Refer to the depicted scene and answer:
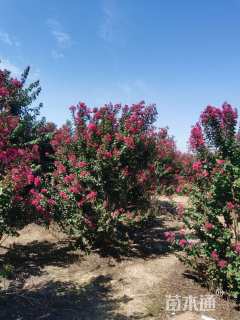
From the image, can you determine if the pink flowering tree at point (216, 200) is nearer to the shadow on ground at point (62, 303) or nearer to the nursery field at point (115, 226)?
the nursery field at point (115, 226)

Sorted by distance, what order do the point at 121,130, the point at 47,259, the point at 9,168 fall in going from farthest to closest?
the point at 121,130 → the point at 47,259 → the point at 9,168

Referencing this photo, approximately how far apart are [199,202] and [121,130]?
3235 millimetres

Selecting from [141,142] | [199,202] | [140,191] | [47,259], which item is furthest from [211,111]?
[47,259]

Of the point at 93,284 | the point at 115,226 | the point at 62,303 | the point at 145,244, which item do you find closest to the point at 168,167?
the point at 145,244

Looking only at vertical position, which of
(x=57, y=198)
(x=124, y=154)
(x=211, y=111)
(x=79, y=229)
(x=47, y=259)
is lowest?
(x=47, y=259)

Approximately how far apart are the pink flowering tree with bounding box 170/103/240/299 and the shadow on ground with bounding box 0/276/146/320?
1.72 meters

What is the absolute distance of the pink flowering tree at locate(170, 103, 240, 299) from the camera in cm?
636

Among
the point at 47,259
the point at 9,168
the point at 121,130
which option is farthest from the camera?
the point at 121,130

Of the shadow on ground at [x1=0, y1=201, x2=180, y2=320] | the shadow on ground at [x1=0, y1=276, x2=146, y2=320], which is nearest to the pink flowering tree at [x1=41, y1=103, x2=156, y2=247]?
the shadow on ground at [x1=0, y1=201, x2=180, y2=320]

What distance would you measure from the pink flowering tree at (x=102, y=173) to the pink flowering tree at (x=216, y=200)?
7.21ft

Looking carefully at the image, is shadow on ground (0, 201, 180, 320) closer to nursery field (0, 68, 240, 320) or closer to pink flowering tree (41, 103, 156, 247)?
nursery field (0, 68, 240, 320)

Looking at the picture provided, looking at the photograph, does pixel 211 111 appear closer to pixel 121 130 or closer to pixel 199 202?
pixel 199 202

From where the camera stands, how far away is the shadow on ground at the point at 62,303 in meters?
5.95

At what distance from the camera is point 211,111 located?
6.78m
